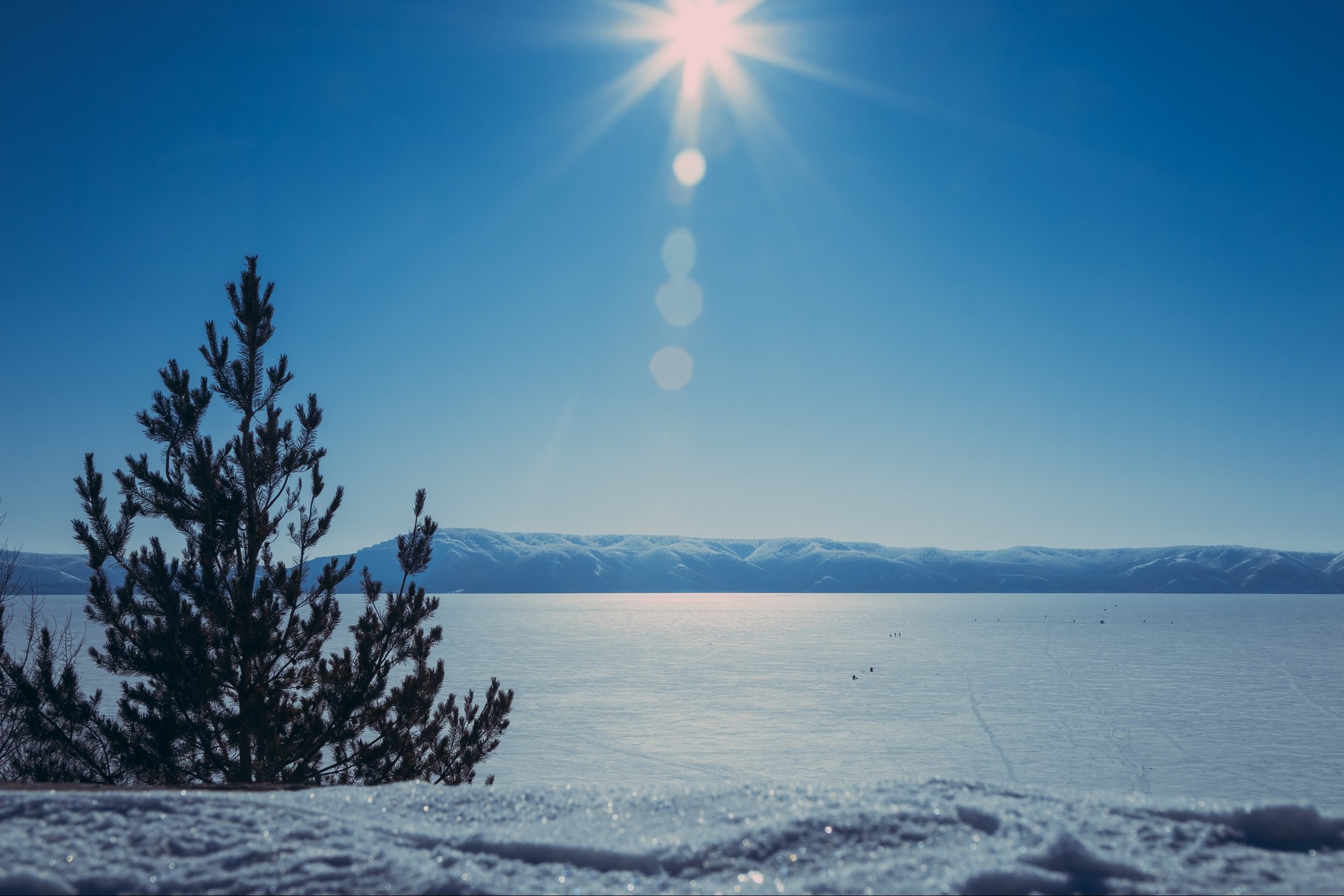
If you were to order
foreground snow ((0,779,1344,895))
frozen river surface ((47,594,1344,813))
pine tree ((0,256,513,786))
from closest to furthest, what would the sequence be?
foreground snow ((0,779,1344,895))
pine tree ((0,256,513,786))
frozen river surface ((47,594,1344,813))

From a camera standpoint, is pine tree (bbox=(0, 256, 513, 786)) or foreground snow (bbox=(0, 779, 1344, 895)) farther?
pine tree (bbox=(0, 256, 513, 786))

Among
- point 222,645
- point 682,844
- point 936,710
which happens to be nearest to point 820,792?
point 682,844

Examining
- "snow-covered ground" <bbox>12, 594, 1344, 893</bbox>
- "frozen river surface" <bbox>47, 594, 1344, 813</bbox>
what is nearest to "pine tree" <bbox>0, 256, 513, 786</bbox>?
"snow-covered ground" <bbox>12, 594, 1344, 893</bbox>

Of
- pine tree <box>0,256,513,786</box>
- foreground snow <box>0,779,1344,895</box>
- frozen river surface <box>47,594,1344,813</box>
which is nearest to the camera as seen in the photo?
foreground snow <box>0,779,1344,895</box>

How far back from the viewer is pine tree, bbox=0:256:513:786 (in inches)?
392

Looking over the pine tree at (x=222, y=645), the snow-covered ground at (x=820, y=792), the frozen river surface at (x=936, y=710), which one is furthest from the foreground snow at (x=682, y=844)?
the pine tree at (x=222, y=645)

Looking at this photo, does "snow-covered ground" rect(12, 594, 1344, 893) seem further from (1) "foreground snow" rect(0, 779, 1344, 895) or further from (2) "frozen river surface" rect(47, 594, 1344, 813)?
Answer: (2) "frozen river surface" rect(47, 594, 1344, 813)

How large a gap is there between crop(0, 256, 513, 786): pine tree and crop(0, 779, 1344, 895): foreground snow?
7.03 meters

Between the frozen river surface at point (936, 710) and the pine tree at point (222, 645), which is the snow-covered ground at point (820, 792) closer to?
the frozen river surface at point (936, 710)

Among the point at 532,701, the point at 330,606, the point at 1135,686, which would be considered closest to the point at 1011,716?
the point at 1135,686

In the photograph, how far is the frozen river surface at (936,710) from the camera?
945 inches

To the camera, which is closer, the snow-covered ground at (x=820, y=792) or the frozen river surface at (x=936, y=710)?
the snow-covered ground at (x=820, y=792)

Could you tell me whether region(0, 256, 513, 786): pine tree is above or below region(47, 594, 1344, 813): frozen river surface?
above

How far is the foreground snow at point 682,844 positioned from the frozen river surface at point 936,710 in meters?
0.91
